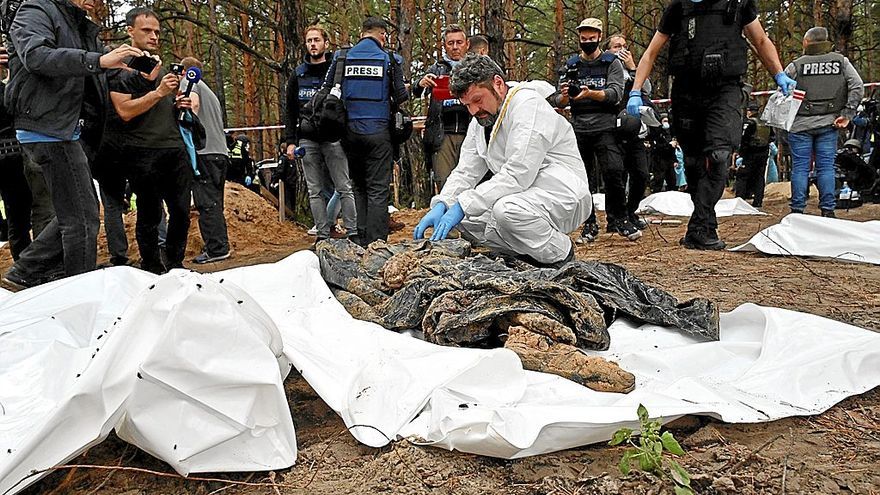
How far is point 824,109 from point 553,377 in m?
4.90

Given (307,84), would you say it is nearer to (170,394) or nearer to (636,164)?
(636,164)

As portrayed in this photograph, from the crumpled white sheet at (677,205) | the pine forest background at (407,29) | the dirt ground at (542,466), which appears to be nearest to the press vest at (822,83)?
the crumpled white sheet at (677,205)

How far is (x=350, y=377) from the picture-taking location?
1.97 meters

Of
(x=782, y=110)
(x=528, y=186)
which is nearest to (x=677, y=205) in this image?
(x=782, y=110)

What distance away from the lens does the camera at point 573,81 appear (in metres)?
5.06

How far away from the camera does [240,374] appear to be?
1614 millimetres

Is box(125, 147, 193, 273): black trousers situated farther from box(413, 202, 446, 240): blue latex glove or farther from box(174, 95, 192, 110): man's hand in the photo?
box(413, 202, 446, 240): blue latex glove

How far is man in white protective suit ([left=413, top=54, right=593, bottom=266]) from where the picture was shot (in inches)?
131

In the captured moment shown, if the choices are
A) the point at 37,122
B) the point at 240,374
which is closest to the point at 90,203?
the point at 37,122

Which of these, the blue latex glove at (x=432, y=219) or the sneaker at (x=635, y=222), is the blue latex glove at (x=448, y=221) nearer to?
the blue latex glove at (x=432, y=219)

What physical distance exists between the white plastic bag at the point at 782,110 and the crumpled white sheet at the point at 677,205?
1.78 metres

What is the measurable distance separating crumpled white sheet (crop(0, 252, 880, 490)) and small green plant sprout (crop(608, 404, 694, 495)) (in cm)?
11

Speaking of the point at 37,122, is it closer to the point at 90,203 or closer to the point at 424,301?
the point at 90,203

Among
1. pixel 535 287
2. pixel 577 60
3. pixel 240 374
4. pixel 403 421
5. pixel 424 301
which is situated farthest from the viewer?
pixel 577 60
